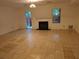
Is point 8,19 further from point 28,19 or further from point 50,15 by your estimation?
point 50,15

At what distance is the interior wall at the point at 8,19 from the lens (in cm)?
848

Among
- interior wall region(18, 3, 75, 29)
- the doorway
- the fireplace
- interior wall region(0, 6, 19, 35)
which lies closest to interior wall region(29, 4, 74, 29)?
interior wall region(18, 3, 75, 29)

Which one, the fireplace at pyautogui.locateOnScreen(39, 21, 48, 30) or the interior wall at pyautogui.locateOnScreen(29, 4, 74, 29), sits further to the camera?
the fireplace at pyautogui.locateOnScreen(39, 21, 48, 30)

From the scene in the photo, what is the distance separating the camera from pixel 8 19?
937 cm

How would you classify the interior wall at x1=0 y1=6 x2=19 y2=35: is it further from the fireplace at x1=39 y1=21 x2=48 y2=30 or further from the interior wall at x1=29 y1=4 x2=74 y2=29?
the fireplace at x1=39 y1=21 x2=48 y2=30

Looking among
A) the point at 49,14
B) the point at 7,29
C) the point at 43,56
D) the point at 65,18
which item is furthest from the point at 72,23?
the point at 43,56

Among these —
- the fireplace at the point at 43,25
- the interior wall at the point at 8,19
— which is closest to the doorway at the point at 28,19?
the interior wall at the point at 8,19

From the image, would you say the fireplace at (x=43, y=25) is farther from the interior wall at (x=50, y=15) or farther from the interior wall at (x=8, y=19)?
the interior wall at (x=8, y=19)

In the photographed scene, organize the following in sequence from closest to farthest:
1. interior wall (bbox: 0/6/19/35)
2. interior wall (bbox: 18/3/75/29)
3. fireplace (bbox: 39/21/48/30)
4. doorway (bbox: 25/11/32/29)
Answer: interior wall (bbox: 0/6/19/35), interior wall (bbox: 18/3/75/29), fireplace (bbox: 39/21/48/30), doorway (bbox: 25/11/32/29)

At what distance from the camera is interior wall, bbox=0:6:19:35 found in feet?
27.8

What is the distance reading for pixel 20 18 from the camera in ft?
38.0

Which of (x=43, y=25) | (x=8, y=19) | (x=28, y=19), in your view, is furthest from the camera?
(x=28, y=19)

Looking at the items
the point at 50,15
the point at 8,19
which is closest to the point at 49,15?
the point at 50,15

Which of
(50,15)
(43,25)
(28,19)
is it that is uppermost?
(50,15)
